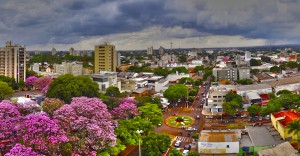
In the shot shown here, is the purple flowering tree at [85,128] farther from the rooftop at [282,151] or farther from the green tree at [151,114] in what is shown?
the rooftop at [282,151]

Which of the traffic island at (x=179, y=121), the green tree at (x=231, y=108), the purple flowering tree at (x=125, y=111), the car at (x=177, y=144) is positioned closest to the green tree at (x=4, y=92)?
the purple flowering tree at (x=125, y=111)

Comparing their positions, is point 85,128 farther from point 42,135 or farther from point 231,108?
point 231,108

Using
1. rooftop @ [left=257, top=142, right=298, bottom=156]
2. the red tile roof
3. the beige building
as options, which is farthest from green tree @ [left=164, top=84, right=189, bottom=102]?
the beige building

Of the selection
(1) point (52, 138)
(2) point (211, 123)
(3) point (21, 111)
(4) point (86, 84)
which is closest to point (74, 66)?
(4) point (86, 84)

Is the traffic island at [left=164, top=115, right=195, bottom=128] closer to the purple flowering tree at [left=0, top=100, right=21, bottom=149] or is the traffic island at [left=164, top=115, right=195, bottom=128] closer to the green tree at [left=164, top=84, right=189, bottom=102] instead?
the green tree at [left=164, top=84, right=189, bottom=102]

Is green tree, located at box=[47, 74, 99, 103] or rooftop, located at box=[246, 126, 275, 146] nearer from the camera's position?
rooftop, located at box=[246, 126, 275, 146]

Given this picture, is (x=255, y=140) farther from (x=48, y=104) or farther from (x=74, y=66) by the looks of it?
(x=74, y=66)
